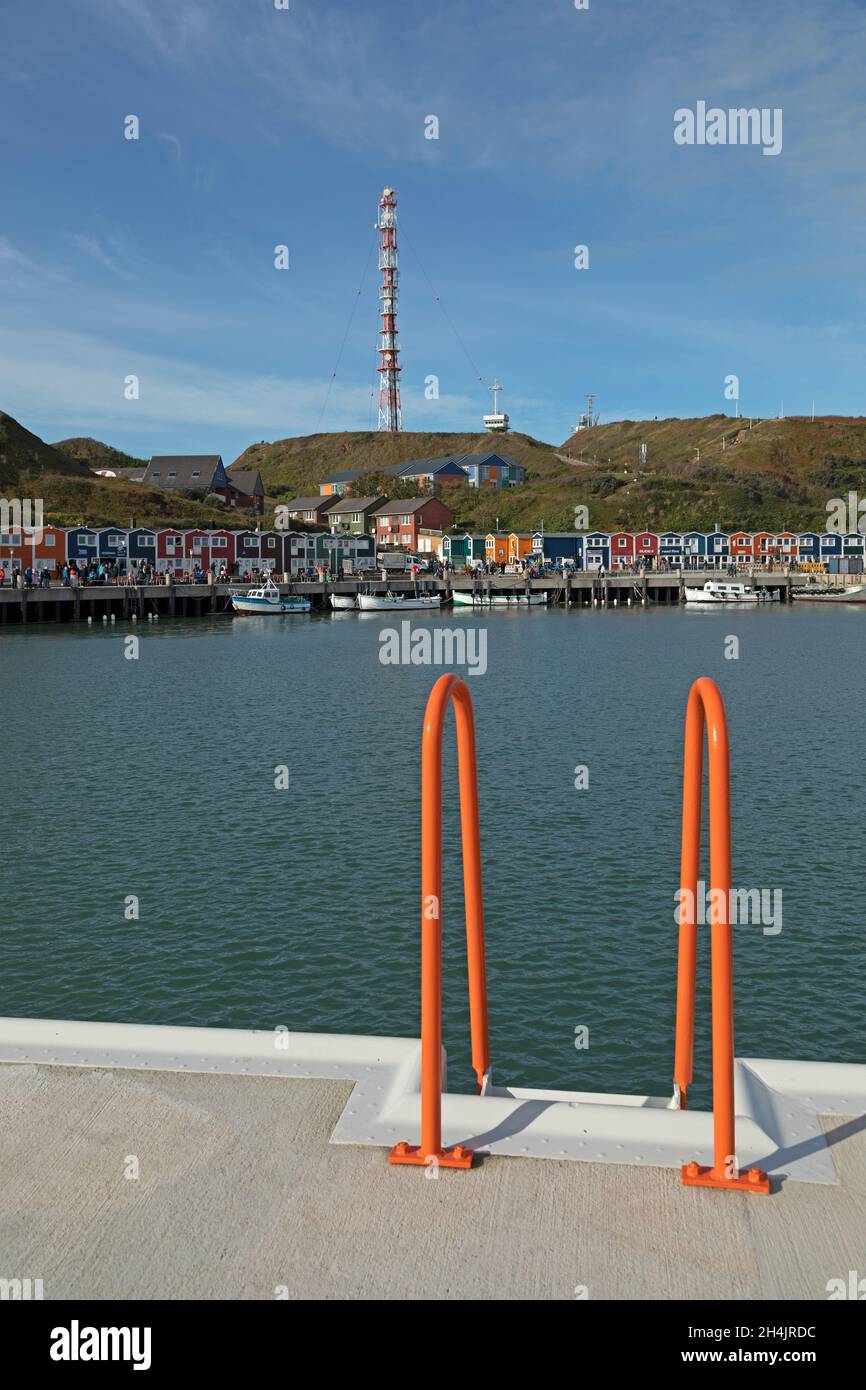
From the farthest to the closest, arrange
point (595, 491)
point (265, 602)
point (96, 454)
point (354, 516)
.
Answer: point (96, 454), point (595, 491), point (354, 516), point (265, 602)

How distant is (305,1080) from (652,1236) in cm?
231

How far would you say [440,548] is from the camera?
422 ft

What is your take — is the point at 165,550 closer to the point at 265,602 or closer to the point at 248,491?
the point at 265,602

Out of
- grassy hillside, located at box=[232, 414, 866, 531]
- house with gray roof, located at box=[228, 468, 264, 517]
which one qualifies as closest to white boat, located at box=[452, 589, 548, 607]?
grassy hillside, located at box=[232, 414, 866, 531]

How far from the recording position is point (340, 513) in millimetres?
139875

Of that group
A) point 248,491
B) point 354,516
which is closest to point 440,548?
point 354,516

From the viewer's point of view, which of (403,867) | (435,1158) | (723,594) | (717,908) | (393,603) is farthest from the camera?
(723,594)

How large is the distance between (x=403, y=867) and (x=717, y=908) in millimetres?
13765

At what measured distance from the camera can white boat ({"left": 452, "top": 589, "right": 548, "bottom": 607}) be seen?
101 meters

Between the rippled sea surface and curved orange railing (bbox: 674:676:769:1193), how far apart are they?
4594mm

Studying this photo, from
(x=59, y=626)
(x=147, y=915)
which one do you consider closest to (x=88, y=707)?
(x=147, y=915)

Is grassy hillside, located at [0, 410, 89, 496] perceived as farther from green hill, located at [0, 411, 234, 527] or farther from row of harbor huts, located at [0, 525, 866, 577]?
row of harbor huts, located at [0, 525, 866, 577]

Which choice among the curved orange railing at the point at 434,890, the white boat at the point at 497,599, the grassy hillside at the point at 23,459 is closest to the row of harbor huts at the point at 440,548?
the white boat at the point at 497,599

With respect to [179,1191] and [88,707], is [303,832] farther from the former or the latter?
[88,707]
